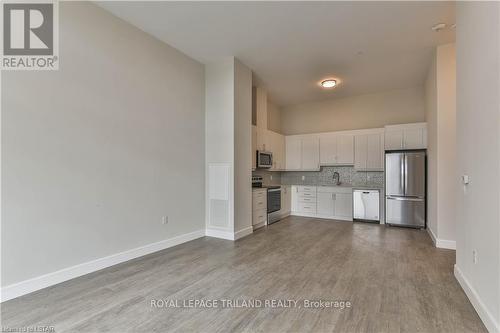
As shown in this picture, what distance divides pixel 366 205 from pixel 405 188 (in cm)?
97

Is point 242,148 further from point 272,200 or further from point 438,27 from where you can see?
point 438,27

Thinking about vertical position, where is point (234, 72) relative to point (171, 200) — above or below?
above

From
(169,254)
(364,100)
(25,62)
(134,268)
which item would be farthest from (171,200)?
(364,100)

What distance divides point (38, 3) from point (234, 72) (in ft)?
8.97

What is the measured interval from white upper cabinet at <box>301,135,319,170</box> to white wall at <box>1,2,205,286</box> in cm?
364

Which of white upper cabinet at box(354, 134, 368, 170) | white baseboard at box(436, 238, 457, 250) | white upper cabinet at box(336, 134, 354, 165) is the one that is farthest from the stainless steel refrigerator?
white baseboard at box(436, 238, 457, 250)

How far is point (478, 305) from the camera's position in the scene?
2.13 metres

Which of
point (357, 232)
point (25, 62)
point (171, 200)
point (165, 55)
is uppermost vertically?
point (165, 55)

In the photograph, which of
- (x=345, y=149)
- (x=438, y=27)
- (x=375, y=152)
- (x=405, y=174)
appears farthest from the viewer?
(x=345, y=149)

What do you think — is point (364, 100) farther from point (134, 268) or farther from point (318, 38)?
point (134, 268)

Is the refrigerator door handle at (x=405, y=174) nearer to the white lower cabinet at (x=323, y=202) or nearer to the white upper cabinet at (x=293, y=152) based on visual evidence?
the white lower cabinet at (x=323, y=202)

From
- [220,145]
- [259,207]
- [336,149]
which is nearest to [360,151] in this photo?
[336,149]

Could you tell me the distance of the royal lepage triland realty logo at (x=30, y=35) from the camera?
245 centimetres

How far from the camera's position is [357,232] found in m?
5.04
